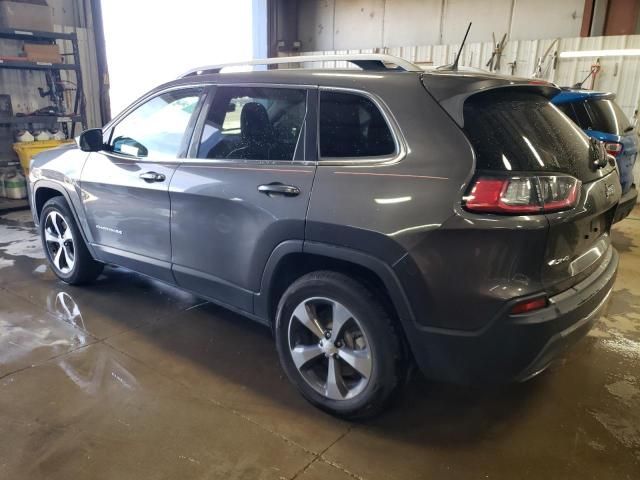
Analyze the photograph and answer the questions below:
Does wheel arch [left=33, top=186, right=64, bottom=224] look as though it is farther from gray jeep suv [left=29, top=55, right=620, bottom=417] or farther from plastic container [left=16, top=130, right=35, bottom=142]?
plastic container [left=16, top=130, right=35, bottom=142]

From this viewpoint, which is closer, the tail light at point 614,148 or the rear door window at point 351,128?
the rear door window at point 351,128

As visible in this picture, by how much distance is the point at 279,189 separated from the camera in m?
2.35

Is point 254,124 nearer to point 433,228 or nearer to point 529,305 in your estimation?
point 433,228

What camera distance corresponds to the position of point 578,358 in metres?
2.99

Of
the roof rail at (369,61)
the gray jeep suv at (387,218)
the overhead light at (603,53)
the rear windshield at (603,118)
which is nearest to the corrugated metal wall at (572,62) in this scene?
the overhead light at (603,53)

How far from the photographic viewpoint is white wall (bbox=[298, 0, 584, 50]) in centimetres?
804

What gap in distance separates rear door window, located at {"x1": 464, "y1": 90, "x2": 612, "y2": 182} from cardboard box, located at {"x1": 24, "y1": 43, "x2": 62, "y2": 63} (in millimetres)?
7182

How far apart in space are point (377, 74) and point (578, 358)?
2.10 m

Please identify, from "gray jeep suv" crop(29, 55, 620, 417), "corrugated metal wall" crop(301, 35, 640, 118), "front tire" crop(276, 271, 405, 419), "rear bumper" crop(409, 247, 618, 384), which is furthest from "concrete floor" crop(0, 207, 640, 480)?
"corrugated metal wall" crop(301, 35, 640, 118)

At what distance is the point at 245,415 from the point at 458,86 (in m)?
1.82

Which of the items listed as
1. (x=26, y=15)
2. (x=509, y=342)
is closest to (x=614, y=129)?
(x=509, y=342)

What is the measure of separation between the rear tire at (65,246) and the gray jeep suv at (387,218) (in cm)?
123

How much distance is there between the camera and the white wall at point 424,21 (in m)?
8.04

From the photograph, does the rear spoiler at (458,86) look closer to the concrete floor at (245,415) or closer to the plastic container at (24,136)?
the concrete floor at (245,415)
